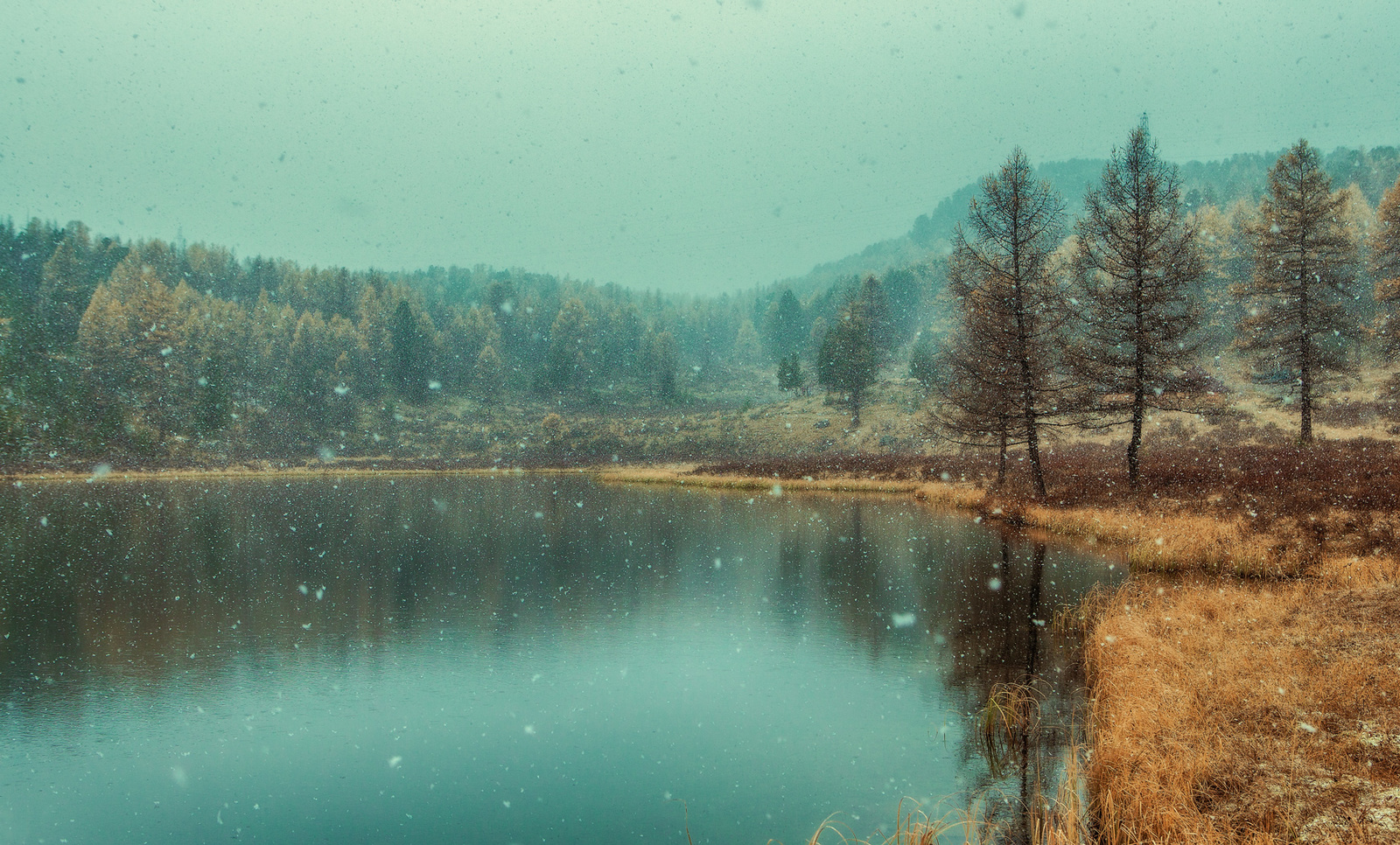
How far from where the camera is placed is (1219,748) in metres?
7.18

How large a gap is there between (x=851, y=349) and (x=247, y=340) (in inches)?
2889

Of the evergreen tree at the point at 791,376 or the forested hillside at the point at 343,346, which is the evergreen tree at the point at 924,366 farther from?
the evergreen tree at the point at 791,376

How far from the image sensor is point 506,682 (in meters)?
12.3

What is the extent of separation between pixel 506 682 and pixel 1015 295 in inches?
930

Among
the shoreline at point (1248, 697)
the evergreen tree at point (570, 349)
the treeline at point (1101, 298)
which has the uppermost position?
the evergreen tree at point (570, 349)

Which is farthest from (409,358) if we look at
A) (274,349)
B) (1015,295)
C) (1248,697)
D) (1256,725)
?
(1256,725)

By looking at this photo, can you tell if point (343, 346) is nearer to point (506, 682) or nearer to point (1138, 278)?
point (1138, 278)

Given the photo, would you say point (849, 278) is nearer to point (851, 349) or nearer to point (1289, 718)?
point (851, 349)

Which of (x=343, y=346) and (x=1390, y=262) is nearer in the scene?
(x=1390, y=262)

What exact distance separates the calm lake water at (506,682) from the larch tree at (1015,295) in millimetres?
5884

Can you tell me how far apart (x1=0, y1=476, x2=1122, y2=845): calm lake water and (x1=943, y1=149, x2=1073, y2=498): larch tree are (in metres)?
5.88

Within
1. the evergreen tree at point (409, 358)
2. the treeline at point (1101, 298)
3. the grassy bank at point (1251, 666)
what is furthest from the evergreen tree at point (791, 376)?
the grassy bank at point (1251, 666)

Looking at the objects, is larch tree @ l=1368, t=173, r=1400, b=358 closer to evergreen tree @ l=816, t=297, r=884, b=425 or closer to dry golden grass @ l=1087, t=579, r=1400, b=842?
dry golden grass @ l=1087, t=579, r=1400, b=842

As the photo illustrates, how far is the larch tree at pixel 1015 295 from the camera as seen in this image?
27.2 m
